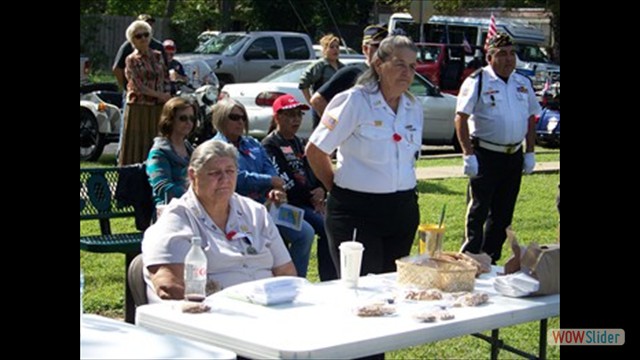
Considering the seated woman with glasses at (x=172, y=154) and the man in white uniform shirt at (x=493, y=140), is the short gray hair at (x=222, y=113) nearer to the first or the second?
the seated woman with glasses at (x=172, y=154)

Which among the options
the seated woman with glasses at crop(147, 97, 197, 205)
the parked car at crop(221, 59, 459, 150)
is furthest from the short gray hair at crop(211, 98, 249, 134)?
the parked car at crop(221, 59, 459, 150)

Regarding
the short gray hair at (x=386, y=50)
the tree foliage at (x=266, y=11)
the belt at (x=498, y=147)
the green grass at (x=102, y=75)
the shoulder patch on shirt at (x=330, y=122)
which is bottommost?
the green grass at (x=102, y=75)

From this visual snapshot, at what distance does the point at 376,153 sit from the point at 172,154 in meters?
1.73

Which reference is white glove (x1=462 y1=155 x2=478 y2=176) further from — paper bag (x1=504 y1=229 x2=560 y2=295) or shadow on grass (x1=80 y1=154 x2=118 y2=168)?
shadow on grass (x1=80 y1=154 x2=118 y2=168)

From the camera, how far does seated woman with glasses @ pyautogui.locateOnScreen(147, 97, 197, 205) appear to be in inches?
269

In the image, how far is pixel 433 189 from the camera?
12906 millimetres

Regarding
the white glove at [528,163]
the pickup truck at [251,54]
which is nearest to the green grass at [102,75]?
the pickup truck at [251,54]

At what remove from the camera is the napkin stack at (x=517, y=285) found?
15.4 ft

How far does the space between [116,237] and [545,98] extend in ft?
47.0

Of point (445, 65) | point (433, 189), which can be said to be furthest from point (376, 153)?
point (445, 65)

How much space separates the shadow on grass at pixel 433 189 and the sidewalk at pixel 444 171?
53cm

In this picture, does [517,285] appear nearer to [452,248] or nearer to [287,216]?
[287,216]
